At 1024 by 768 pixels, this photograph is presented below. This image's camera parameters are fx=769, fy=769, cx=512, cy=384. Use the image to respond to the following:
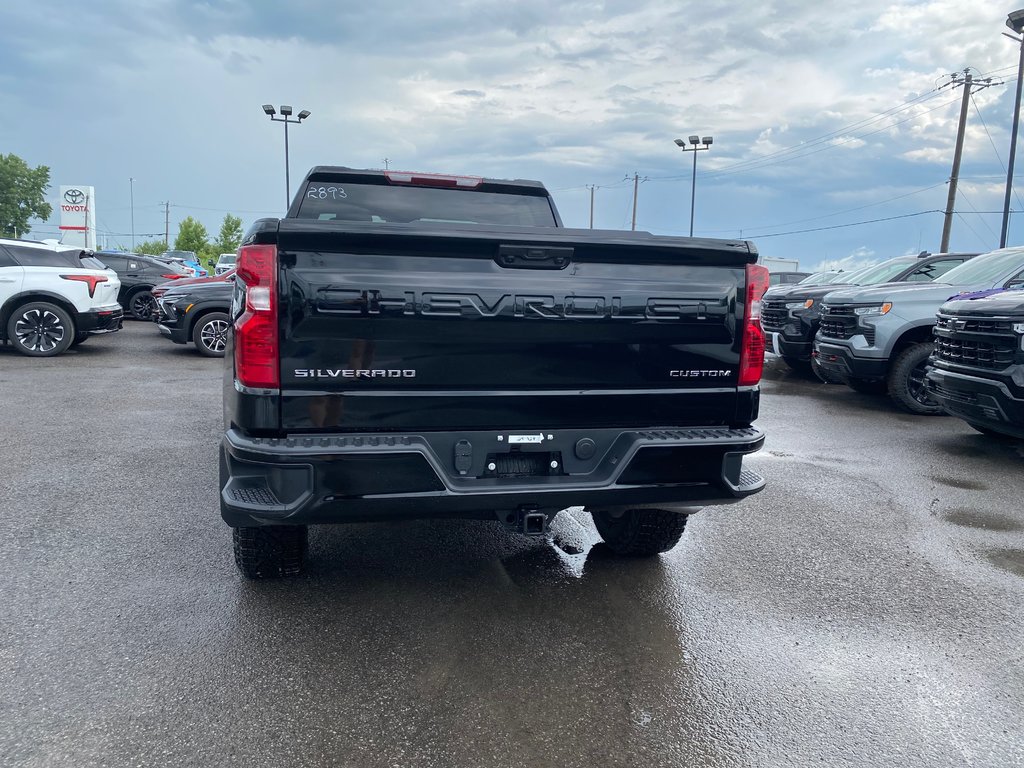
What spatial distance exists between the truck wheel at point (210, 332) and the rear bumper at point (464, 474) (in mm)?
10181

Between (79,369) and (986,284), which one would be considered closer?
(986,284)

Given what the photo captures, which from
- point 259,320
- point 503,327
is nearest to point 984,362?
point 503,327

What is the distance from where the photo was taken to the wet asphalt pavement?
2.64 meters

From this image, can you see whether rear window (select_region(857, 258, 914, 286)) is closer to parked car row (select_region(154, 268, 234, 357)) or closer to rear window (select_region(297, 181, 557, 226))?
rear window (select_region(297, 181, 557, 226))

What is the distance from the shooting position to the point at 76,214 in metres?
73.1

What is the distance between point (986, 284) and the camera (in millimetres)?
8523

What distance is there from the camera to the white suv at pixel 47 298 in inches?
459

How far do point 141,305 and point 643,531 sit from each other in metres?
17.3

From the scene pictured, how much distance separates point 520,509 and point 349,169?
2.71 meters

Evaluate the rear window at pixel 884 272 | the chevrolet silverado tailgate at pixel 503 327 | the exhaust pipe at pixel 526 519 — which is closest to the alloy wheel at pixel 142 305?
the rear window at pixel 884 272

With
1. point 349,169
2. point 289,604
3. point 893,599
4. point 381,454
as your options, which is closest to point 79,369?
point 349,169

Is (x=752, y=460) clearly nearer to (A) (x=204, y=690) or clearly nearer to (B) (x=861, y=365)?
(B) (x=861, y=365)

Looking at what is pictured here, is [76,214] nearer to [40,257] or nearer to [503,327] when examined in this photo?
[40,257]

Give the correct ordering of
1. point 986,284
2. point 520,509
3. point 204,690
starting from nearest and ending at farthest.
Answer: point 204,690, point 520,509, point 986,284
